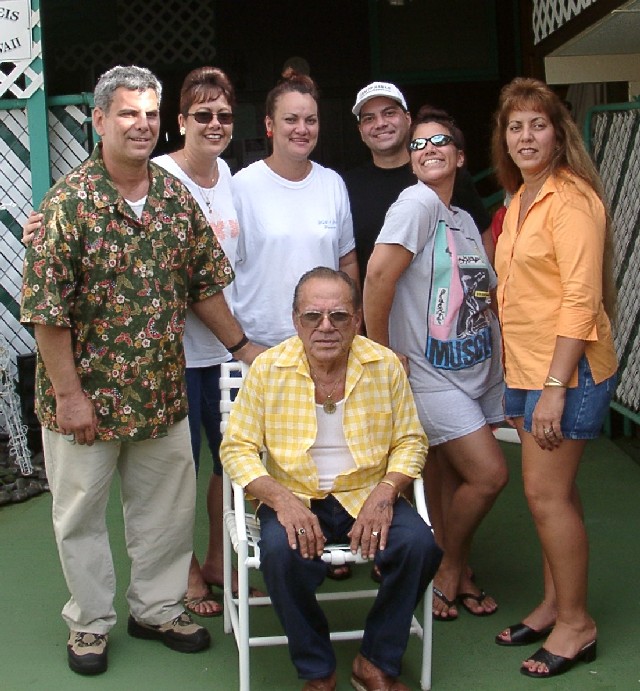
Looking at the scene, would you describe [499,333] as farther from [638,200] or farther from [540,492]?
[638,200]

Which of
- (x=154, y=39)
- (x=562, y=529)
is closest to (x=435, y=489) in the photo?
(x=562, y=529)

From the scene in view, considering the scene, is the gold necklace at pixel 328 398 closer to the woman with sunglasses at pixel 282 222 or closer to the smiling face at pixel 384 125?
the woman with sunglasses at pixel 282 222

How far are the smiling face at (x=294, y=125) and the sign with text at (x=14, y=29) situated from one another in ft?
7.45

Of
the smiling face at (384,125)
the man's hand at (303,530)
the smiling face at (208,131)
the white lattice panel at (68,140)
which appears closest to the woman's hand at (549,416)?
the man's hand at (303,530)

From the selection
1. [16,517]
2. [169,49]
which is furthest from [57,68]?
[16,517]

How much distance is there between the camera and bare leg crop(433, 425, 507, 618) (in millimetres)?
3283

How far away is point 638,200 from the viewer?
4.91 meters

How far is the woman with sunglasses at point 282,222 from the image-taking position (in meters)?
3.47

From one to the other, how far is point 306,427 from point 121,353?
560 mm

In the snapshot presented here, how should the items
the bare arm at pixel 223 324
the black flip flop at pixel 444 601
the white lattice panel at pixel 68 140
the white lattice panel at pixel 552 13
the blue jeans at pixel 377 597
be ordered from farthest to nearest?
the white lattice panel at pixel 68 140 → the white lattice panel at pixel 552 13 → the black flip flop at pixel 444 601 → the bare arm at pixel 223 324 → the blue jeans at pixel 377 597

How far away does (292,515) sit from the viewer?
9.41 feet

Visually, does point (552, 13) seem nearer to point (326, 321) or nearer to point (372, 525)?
point (326, 321)

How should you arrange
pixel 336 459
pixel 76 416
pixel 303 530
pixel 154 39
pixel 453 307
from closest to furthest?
pixel 303 530
pixel 76 416
pixel 336 459
pixel 453 307
pixel 154 39

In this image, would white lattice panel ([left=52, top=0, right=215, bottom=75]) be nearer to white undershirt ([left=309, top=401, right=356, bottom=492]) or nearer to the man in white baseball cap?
the man in white baseball cap
